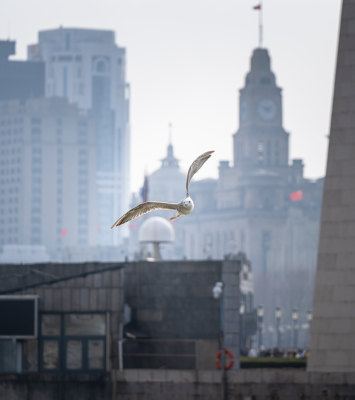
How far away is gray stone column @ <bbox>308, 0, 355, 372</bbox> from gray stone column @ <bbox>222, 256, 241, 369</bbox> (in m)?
5.62

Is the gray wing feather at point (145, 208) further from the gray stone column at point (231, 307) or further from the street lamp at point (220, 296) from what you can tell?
the gray stone column at point (231, 307)

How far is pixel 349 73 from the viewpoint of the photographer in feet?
194

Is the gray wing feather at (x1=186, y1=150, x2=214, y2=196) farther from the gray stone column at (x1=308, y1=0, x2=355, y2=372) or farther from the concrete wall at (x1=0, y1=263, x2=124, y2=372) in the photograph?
the gray stone column at (x1=308, y1=0, x2=355, y2=372)

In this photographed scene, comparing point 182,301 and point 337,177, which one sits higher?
point 337,177

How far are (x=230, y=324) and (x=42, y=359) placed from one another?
33.2 ft

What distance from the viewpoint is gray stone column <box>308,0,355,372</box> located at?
57.9 meters

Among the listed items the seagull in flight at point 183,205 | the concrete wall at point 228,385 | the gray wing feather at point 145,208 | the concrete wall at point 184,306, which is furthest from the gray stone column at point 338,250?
the seagull in flight at point 183,205

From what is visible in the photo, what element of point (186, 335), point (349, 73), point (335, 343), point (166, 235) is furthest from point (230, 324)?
point (166, 235)

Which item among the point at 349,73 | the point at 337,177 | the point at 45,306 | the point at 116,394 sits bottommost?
the point at 116,394

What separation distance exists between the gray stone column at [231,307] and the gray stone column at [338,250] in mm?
5621

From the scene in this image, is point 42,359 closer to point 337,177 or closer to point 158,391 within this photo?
point 158,391

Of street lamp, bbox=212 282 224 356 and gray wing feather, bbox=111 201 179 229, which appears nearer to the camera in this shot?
gray wing feather, bbox=111 201 179 229

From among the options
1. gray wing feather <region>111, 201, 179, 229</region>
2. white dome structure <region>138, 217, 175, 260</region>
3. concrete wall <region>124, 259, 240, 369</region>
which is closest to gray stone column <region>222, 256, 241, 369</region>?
concrete wall <region>124, 259, 240, 369</region>

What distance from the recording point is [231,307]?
63531mm
